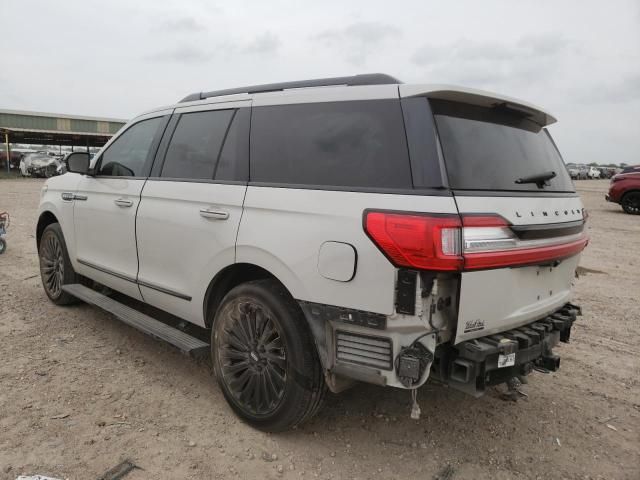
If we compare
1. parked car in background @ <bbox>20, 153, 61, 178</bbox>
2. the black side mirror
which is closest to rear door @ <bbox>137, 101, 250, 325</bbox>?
the black side mirror

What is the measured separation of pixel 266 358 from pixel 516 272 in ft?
4.67

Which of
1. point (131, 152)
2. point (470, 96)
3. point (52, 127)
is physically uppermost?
point (52, 127)

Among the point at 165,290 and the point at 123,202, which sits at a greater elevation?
the point at 123,202

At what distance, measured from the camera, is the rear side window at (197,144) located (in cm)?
316

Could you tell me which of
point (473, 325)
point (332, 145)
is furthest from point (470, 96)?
point (473, 325)

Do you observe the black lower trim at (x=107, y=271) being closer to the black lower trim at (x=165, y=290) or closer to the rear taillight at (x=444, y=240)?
the black lower trim at (x=165, y=290)

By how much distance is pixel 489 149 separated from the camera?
8.11ft

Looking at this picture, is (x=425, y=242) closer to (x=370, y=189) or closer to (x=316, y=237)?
(x=370, y=189)

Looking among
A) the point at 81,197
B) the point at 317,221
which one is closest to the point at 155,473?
the point at 317,221

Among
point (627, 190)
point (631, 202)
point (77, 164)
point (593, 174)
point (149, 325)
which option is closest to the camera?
point (149, 325)

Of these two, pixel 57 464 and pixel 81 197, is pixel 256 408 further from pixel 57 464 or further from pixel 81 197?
pixel 81 197

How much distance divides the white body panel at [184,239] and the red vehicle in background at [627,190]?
15.4m

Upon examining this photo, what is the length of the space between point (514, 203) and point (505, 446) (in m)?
1.45

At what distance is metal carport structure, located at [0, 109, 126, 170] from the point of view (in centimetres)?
3241
